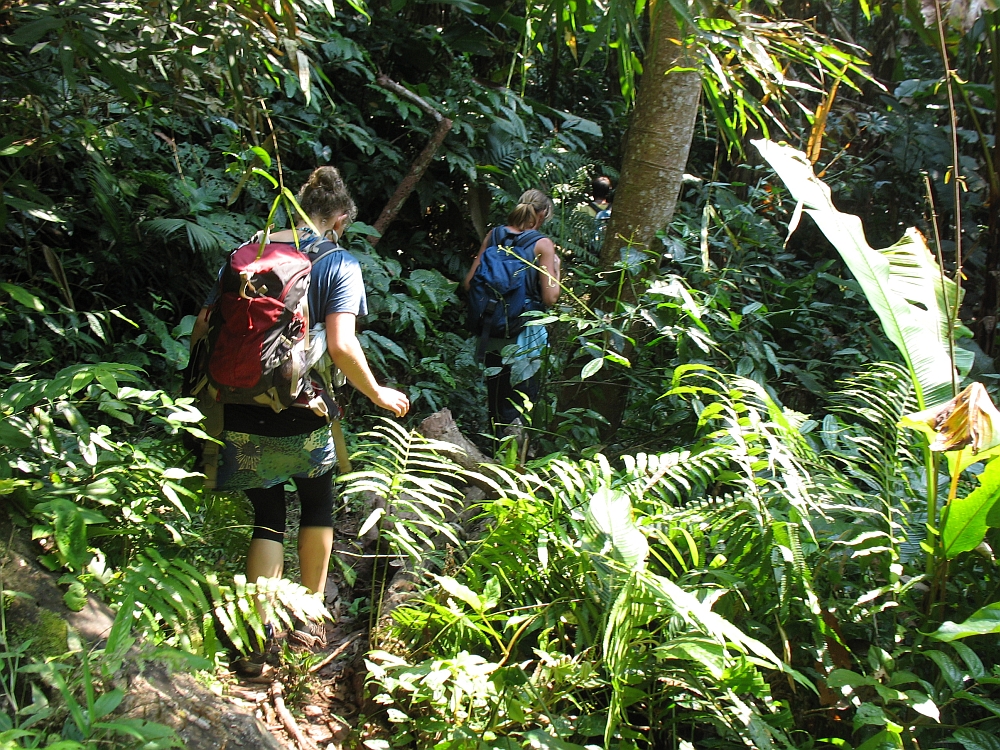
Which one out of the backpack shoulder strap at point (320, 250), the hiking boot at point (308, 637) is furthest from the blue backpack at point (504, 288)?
the hiking boot at point (308, 637)

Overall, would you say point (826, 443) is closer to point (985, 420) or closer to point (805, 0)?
point (985, 420)

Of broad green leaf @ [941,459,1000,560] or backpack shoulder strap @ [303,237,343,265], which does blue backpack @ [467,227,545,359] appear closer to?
backpack shoulder strap @ [303,237,343,265]

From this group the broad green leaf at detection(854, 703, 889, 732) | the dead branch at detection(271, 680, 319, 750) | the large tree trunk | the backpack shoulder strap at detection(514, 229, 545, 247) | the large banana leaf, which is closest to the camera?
the broad green leaf at detection(854, 703, 889, 732)

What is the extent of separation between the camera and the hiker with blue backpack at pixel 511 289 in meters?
4.75

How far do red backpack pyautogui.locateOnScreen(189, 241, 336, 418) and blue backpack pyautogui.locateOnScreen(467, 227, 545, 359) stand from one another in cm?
215

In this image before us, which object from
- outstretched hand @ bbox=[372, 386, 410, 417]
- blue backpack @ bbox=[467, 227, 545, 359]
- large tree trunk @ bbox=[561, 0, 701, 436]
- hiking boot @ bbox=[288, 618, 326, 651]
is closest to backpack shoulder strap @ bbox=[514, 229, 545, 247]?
blue backpack @ bbox=[467, 227, 545, 359]

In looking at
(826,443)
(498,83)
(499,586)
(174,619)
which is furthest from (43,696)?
(498,83)

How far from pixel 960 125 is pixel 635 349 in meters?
4.47

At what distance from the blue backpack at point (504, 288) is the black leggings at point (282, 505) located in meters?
2.01

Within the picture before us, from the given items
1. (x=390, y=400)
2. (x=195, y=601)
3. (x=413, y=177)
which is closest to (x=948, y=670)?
(x=390, y=400)

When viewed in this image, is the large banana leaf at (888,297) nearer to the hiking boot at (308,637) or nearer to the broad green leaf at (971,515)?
the broad green leaf at (971,515)

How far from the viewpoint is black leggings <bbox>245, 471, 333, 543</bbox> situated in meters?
3.04

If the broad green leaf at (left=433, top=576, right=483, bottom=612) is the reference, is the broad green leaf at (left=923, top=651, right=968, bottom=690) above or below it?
below

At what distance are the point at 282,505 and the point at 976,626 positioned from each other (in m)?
2.43
